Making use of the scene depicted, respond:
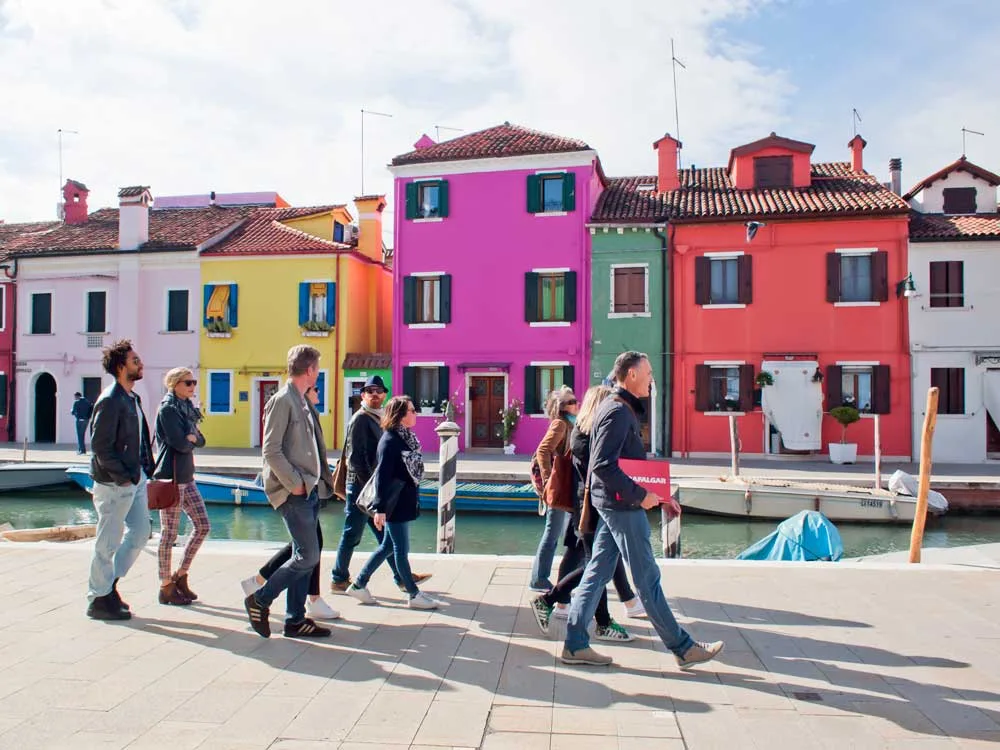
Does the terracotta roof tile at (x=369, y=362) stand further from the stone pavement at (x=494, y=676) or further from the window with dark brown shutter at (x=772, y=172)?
the stone pavement at (x=494, y=676)

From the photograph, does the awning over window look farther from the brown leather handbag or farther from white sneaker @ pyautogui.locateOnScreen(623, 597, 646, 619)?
the brown leather handbag

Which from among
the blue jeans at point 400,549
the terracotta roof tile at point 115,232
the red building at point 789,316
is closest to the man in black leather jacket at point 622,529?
the blue jeans at point 400,549

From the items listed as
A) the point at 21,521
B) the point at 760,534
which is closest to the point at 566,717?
the point at 760,534

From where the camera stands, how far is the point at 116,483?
5.26 metres

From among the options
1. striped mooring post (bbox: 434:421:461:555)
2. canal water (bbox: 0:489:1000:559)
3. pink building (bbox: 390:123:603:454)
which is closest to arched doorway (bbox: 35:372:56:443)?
canal water (bbox: 0:489:1000:559)

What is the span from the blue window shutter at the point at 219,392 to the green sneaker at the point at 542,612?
2119cm

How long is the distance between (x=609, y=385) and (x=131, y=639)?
130 inches

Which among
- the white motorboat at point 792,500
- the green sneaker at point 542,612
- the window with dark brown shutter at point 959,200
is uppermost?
the window with dark brown shutter at point 959,200

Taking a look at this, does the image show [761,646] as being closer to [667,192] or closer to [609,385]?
[609,385]

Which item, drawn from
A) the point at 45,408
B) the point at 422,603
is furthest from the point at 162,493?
the point at 45,408

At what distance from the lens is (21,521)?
15.4 meters

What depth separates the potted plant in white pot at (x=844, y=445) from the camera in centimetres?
1939

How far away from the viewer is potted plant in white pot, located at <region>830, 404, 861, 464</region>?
19.4 metres

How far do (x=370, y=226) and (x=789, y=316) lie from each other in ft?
42.4
